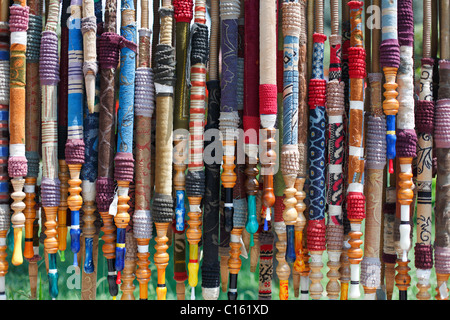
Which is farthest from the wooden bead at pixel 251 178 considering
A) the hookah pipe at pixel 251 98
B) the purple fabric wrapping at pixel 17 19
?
the purple fabric wrapping at pixel 17 19

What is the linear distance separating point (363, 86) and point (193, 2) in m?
0.41

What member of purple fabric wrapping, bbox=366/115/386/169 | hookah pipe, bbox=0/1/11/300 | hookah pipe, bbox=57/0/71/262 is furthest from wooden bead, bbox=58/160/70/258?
purple fabric wrapping, bbox=366/115/386/169

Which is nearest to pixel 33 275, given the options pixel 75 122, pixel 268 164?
pixel 75 122

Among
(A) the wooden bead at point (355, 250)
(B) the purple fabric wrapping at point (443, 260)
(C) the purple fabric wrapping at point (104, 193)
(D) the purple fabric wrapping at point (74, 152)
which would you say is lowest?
(B) the purple fabric wrapping at point (443, 260)

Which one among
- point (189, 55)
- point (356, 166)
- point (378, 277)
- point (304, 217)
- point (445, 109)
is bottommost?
point (378, 277)

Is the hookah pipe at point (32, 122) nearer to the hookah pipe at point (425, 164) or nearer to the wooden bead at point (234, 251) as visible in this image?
the wooden bead at point (234, 251)

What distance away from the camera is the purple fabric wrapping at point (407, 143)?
3.30ft

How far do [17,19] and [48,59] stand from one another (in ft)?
0.33

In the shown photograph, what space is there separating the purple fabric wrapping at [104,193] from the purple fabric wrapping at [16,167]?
152 mm

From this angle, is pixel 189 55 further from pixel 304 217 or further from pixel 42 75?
pixel 304 217

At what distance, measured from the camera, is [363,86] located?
102 cm

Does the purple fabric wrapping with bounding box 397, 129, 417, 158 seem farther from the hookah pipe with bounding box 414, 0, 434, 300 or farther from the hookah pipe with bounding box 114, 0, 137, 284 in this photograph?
the hookah pipe with bounding box 114, 0, 137, 284

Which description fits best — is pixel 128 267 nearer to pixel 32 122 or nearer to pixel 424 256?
pixel 32 122

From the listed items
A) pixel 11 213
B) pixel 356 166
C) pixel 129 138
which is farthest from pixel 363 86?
pixel 11 213
